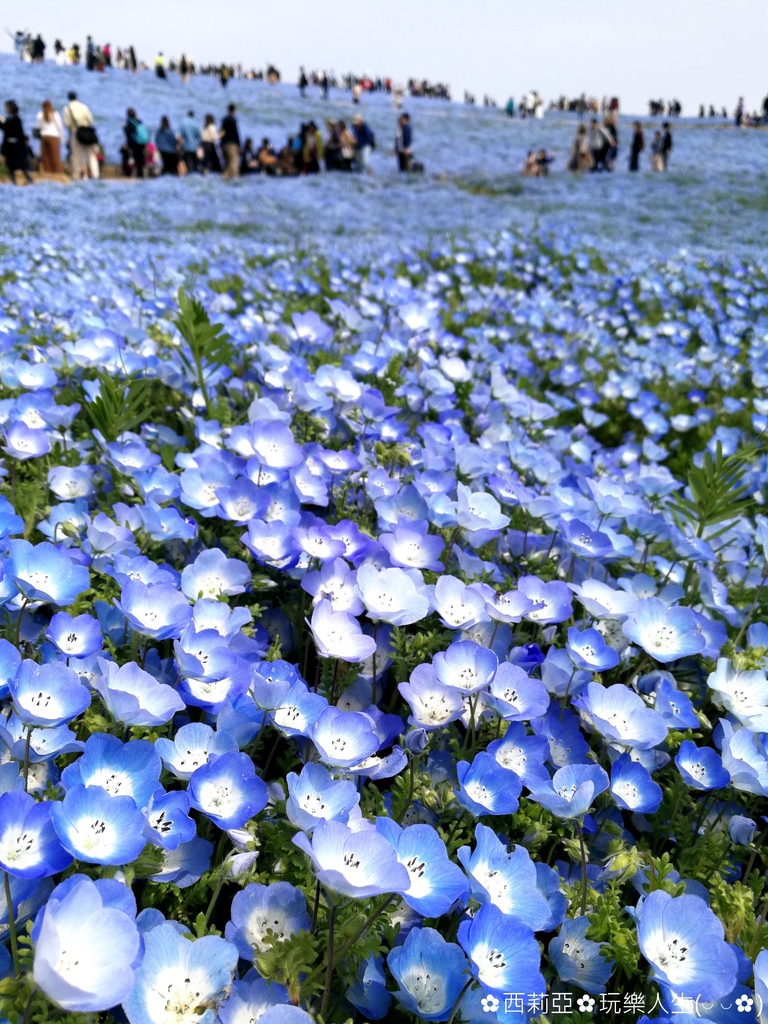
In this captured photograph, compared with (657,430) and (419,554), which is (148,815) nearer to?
(419,554)

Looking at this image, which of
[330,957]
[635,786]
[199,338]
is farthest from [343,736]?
[199,338]

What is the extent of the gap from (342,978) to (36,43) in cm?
3907

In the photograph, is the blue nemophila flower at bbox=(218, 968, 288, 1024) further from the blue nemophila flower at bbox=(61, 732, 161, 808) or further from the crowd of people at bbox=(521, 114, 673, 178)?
the crowd of people at bbox=(521, 114, 673, 178)

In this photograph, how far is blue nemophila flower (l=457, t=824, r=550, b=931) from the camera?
1078 millimetres

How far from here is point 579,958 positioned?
3.69 ft

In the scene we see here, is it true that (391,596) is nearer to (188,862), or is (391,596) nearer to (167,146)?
(188,862)

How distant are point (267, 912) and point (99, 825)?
0.95 feet

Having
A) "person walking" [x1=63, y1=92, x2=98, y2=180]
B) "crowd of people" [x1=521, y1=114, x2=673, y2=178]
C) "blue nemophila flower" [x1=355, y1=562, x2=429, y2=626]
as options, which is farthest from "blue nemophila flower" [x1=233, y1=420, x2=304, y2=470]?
"crowd of people" [x1=521, y1=114, x2=673, y2=178]

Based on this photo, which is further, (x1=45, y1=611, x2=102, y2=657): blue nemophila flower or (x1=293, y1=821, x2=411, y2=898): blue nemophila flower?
(x1=45, y1=611, x2=102, y2=657): blue nemophila flower

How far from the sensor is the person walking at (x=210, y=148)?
18.4 m

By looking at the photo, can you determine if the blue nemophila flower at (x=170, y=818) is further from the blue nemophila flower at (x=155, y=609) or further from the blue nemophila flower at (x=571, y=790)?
the blue nemophila flower at (x=571, y=790)

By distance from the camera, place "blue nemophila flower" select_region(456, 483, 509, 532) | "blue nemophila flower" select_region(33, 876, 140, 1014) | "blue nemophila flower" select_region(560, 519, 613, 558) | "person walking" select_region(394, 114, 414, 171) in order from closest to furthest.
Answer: "blue nemophila flower" select_region(33, 876, 140, 1014), "blue nemophila flower" select_region(456, 483, 509, 532), "blue nemophila flower" select_region(560, 519, 613, 558), "person walking" select_region(394, 114, 414, 171)

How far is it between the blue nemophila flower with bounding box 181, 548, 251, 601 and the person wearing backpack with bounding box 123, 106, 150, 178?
17.5m

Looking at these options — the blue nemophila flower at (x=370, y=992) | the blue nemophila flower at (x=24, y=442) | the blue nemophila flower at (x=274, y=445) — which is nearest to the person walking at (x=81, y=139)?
the blue nemophila flower at (x=24, y=442)
